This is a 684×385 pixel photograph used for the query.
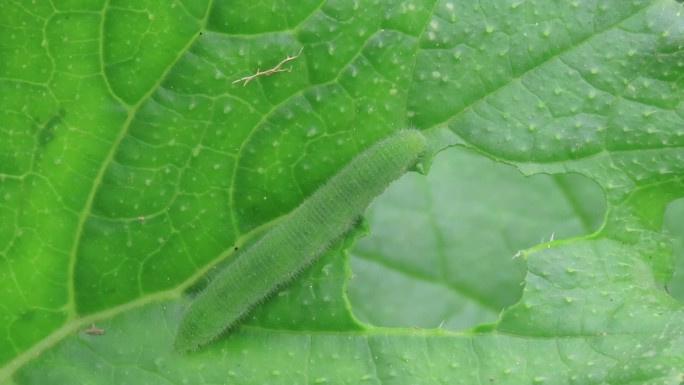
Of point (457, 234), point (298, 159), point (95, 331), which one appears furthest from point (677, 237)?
point (95, 331)

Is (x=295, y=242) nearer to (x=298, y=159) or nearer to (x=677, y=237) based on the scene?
(x=298, y=159)

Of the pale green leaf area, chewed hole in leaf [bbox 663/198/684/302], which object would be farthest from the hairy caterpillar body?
chewed hole in leaf [bbox 663/198/684/302]

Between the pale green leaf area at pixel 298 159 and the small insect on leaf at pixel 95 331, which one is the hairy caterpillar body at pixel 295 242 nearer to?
the pale green leaf area at pixel 298 159

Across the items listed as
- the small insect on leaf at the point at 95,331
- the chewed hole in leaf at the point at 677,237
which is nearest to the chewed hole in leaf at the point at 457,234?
the chewed hole in leaf at the point at 677,237

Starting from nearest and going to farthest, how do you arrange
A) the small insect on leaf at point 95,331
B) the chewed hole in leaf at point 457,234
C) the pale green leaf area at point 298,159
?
the pale green leaf area at point 298,159, the small insect on leaf at point 95,331, the chewed hole in leaf at point 457,234

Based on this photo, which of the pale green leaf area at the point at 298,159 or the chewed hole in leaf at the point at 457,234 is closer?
the pale green leaf area at the point at 298,159

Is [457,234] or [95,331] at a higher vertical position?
[95,331]
